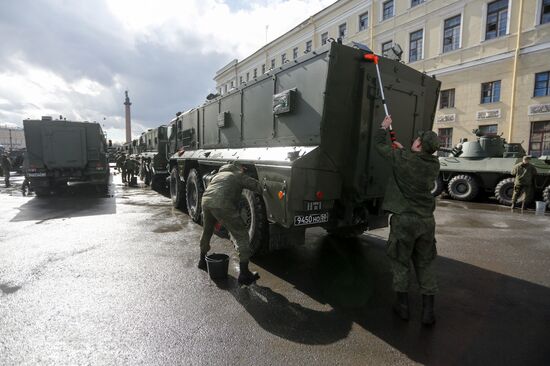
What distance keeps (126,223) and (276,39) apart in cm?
2954

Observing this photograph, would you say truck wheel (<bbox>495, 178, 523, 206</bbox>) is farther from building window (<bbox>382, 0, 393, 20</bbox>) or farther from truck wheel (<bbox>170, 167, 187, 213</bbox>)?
building window (<bbox>382, 0, 393, 20</bbox>)

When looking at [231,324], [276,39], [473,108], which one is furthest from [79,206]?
[276,39]

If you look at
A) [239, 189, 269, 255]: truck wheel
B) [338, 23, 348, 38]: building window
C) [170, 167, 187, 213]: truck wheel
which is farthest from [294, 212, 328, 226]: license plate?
[338, 23, 348, 38]: building window

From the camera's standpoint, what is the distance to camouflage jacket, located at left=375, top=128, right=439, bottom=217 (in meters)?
→ 2.99

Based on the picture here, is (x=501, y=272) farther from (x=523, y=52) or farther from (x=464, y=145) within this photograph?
(x=523, y=52)

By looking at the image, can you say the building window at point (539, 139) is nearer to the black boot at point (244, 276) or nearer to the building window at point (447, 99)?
the building window at point (447, 99)

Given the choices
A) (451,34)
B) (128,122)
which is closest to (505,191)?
(451,34)

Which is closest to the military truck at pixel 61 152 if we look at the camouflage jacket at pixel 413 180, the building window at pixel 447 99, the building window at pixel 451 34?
the camouflage jacket at pixel 413 180

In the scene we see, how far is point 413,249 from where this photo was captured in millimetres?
3141

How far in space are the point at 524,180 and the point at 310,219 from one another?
28.8 ft

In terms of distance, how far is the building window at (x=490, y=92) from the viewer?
17.0 meters

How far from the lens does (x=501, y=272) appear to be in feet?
14.0

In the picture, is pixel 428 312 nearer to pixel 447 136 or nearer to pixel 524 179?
pixel 524 179

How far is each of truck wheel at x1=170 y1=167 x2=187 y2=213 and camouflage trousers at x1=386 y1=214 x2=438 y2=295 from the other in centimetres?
637
